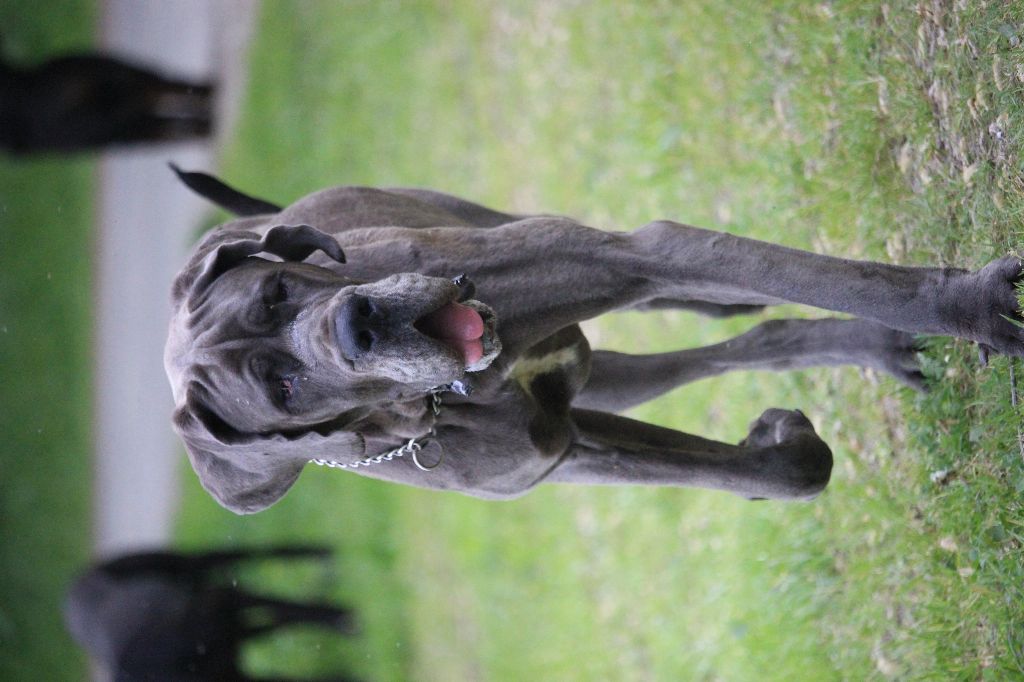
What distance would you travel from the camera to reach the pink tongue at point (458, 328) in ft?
9.35

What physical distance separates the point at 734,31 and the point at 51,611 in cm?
866

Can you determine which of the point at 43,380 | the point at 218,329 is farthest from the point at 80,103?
the point at 218,329

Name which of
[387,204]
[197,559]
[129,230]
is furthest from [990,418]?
[129,230]

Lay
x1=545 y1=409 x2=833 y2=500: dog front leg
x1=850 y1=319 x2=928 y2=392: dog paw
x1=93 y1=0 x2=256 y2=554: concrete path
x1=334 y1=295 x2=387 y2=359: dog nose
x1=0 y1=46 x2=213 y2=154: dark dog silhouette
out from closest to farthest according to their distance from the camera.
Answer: x1=334 y1=295 x2=387 y2=359: dog nose < x1=545 y1=409 x2=833 y2=500: dog front leg < x1=850 y1=319 x2=928 y2=392: dog paw < x1=0 y1=46 x2=213 y2=154: dark dog silhouette < x1=93 y1=0 x2=256 y2=554: concrete path

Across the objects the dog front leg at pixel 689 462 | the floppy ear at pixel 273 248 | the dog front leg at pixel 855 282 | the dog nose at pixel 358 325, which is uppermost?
the dog front leg at pixel 855 282

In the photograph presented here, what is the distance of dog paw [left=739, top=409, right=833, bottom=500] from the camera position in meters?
3.69

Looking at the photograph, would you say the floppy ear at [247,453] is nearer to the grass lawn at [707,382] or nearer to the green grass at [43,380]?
the grass lawn at [707,382]

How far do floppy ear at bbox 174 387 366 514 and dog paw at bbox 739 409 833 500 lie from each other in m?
1.30

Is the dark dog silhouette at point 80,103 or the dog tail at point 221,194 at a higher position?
the dark dog silhouette at point 80,103

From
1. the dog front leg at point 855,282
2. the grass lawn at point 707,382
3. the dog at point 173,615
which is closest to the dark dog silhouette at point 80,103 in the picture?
the grass lawn at point 707,382

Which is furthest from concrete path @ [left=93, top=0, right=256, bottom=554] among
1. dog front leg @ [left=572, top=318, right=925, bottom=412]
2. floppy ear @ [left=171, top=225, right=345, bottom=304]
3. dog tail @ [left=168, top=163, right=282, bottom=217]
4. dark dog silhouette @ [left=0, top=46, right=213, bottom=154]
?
floppy ear @ [left=171, top=225, right=345, bottom=304]

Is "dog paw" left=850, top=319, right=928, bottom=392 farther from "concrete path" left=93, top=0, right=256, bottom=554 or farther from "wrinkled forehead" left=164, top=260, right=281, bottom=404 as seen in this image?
"concrete path" left=93, top=0, right=256, bottom=554

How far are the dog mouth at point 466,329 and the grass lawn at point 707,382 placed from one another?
1.65 meters

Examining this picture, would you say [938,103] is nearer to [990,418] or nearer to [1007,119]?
[1007,119]
